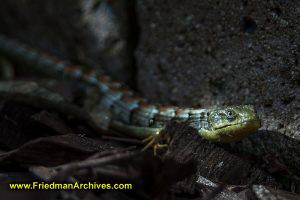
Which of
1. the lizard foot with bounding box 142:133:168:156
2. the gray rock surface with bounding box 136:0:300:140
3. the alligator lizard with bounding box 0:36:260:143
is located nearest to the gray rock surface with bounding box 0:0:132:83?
the alligator lizard with bounding box 0:36:260:143

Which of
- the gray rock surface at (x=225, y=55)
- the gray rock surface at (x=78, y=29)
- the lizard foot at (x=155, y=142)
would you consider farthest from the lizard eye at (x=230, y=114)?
the gray rock surface at (x=78, y=29)

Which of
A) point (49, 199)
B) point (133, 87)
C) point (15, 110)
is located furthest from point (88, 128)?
point (49, 199)

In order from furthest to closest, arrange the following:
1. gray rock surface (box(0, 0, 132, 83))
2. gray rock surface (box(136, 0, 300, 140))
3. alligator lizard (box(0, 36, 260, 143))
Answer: gray rock surface (box(0, 0, 132, 83)), alligator lizard (box(0, 36, 260, 143)), gray rock surface (box(136, 0, 300, 140))

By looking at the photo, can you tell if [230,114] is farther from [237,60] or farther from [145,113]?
[145,113]

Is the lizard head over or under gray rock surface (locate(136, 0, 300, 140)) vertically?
under

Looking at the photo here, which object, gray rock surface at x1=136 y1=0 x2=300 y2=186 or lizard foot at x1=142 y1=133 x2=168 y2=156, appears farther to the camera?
lizard foot at x1=142 y1=133 x2=168 y2=156

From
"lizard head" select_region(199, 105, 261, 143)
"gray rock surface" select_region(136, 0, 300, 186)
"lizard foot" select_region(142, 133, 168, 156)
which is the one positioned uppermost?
"gray rock surface" select_region(136, 0, 300, 186)

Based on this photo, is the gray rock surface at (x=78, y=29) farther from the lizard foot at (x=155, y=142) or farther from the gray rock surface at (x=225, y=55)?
the lizard foot at (x=155, y=142)

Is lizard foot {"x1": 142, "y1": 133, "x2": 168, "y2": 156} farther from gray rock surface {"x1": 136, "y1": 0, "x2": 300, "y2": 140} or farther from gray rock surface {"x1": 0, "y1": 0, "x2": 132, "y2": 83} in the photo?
gray rock surface {"x1": 0, "y1": 0, "x2": 132, "y2": 83}
